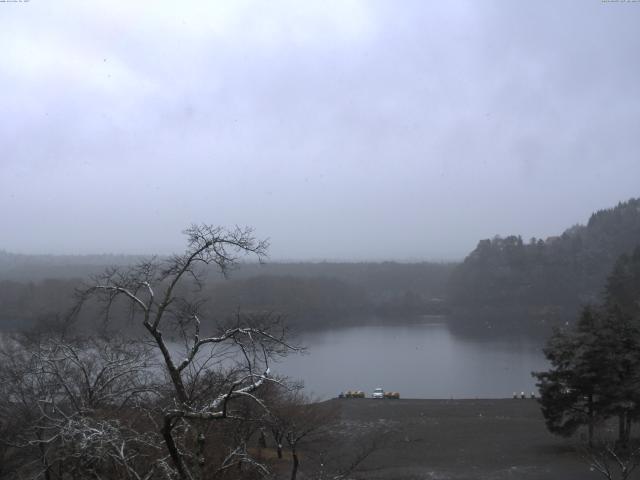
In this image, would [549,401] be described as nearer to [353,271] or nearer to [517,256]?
[517,256]

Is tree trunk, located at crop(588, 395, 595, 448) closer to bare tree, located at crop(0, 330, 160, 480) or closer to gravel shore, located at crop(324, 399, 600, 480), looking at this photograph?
gravel shore, located at crop(324, 399, 600, 480)

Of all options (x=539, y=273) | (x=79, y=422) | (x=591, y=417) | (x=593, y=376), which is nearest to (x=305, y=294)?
(x=539, y=273)

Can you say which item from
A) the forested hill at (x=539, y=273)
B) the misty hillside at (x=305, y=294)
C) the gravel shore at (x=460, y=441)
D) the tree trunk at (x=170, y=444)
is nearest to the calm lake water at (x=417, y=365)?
the gravel shore at (x=460, y=441)

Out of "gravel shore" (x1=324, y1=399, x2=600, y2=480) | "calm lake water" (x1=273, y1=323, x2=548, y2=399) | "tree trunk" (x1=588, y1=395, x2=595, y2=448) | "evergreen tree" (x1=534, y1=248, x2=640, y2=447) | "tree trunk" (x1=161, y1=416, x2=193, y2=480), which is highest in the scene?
"tree trunk" (x1=161, y1=416, x2=193, y2=480)

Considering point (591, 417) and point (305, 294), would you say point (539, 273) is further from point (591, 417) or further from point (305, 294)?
point (591, 417)

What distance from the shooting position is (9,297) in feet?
119

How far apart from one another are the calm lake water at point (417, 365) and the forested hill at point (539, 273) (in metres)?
13.4

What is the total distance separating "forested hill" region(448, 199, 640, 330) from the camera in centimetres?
4391

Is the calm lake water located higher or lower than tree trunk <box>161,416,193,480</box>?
lower

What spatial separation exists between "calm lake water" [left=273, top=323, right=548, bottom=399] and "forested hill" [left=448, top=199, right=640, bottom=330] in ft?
44.0

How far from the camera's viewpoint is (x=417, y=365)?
881 inches

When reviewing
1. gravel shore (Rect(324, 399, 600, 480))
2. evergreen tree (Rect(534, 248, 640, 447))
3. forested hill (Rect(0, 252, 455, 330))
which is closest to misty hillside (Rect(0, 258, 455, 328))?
forested hill (Rect(0, 252, 455, 330))

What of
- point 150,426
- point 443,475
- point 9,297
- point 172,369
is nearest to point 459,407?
point 443,475

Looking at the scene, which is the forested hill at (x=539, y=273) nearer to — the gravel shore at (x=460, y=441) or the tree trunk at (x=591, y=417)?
the gravel shore at (x=460, y=441)
